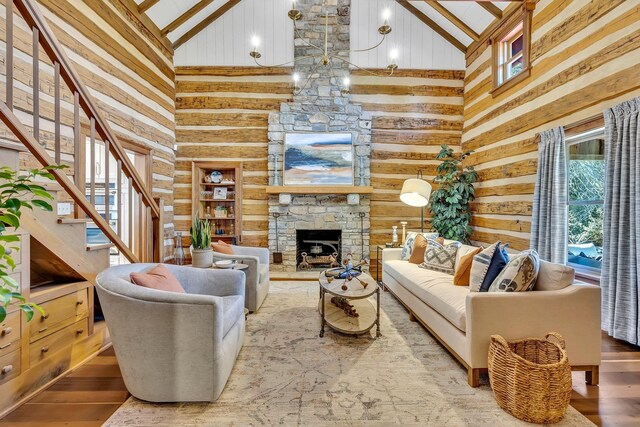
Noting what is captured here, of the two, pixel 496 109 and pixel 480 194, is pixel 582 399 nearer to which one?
pixel 480 194

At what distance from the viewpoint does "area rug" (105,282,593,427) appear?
6.05ft

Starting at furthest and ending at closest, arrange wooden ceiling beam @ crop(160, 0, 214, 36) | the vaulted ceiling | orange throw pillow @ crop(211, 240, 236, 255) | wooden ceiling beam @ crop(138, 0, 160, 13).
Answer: wooden ceiling beam @ crop(160, 0, 214, 36) < the vaulted ceiling < wooden ceiling beam @ crop(138, 0, 160, 13) < orange throw pillow @ crop(211, 240, 236, 255)

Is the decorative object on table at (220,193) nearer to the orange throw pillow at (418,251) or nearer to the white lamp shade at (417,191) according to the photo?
the white lamp shade at (417,191)

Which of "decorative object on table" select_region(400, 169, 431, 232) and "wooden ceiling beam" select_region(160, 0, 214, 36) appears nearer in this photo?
"decorative object on table" select_region(400, 169, 431, 232)

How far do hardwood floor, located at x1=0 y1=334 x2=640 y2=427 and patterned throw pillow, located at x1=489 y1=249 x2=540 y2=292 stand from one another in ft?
2.58

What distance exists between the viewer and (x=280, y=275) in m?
5.43

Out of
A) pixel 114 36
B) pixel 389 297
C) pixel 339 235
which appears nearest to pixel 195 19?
pixel 114 36

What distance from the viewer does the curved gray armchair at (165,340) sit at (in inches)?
73.5

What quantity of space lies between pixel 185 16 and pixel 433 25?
14.5 feet

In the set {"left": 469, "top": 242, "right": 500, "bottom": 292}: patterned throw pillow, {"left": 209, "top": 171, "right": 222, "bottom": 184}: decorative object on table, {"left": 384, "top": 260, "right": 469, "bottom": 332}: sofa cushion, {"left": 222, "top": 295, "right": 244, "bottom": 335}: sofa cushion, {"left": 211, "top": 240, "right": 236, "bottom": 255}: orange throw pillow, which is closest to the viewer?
{"left": 222, "top": 295, "right": 244, "bottom": 335}: sofa cushion

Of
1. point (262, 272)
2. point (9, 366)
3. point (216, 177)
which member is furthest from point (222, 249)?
point (216, 177)

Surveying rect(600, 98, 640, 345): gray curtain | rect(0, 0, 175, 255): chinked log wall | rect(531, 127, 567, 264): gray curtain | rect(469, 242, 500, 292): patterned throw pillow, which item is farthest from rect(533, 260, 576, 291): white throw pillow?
rect(0, 0, 175, 255): chinked log wall

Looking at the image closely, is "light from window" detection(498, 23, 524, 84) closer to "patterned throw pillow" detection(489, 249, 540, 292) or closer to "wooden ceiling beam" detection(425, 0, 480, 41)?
"wooden ceiling beam" detection(425, 0, 480, 41)

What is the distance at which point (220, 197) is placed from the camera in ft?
19.4
